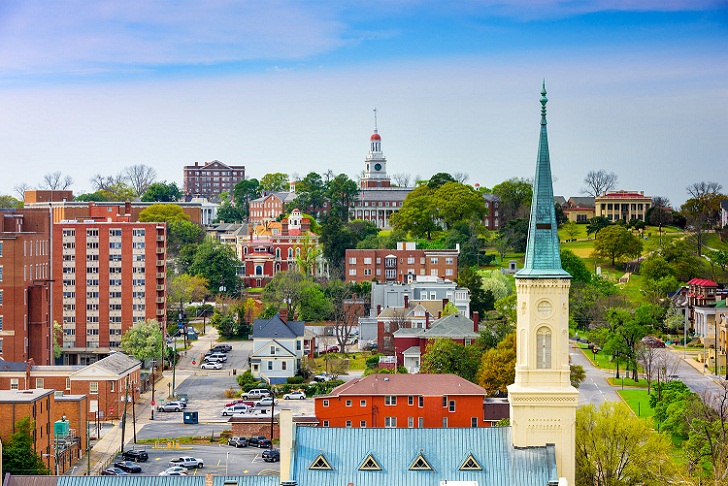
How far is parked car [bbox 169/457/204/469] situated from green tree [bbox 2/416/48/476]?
8.14 metres

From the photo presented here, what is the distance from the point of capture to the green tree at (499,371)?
8531cm

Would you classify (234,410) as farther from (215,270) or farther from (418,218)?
(418,218)

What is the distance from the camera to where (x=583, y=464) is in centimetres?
5438

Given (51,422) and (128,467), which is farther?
(51,422)

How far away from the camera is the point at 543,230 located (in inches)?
1875

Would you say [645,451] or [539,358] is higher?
[539,358]

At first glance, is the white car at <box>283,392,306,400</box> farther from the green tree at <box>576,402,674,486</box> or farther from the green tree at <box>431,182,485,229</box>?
the green tree at <box>431,182,485,229</box>

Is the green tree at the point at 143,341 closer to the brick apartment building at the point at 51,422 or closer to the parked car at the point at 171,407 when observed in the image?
the parked car at the point at 171,407

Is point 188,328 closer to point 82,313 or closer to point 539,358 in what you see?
point 82,313

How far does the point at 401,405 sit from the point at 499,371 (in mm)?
10761

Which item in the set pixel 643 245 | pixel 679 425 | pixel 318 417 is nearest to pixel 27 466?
pixel 318 417

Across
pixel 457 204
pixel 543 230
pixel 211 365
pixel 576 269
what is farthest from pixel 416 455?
pixel 457 204

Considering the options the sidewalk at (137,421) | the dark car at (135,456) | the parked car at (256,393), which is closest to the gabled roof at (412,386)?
the dark car at (135,456)

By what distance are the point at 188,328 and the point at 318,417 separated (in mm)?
58751
